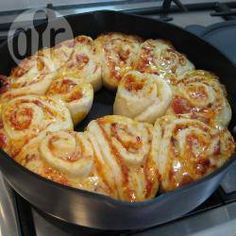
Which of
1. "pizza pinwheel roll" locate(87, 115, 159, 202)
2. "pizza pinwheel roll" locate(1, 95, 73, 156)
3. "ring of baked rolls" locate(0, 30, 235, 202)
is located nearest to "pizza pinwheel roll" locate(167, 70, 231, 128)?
"ring of baked rolls" locate(0, 30, 235, 202)

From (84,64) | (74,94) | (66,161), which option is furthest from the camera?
(84,64)

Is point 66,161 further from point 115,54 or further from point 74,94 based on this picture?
point 115,54

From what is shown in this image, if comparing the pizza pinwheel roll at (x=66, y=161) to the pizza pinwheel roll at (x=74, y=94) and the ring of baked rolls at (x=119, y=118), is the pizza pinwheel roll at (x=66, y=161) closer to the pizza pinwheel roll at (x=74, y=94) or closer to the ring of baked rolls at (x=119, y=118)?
the ring of baked rolls at (x=119, y=118)

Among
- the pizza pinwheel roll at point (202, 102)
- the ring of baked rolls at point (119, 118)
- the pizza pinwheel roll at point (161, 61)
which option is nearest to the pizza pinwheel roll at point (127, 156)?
the ring of baked rolls at point (119, 118)

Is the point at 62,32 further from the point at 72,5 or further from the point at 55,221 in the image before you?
the point at 55,221

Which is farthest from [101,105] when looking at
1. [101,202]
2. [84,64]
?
[101,202]

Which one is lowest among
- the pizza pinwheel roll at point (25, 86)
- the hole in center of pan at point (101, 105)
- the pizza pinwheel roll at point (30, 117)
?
the hole in center of pan at point (101, 105)
